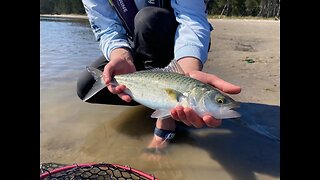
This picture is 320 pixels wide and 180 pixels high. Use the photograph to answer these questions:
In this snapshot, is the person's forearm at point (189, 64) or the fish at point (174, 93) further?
the person's forearm at point (189, 64)

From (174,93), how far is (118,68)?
735mm

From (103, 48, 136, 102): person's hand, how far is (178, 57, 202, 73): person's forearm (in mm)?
436

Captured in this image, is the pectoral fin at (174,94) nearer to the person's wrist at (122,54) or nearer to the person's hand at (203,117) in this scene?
the person's hand at (203,117)

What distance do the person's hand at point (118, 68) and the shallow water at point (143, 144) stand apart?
1.68 feet

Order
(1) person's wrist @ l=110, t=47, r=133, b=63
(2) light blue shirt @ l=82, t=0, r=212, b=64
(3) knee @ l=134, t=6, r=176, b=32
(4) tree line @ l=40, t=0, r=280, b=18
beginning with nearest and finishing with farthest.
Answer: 1. (2) light blue shirt @ l=82, t=0, r=212, b=64
2. (1) person's wrist @ l=110, t=47, r=133, b=63
3. (3) knee @ l=134, t=6, r=176, b=32
4. (4) tree line @ l=40, t=0, r=280, b=18

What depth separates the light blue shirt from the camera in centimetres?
287

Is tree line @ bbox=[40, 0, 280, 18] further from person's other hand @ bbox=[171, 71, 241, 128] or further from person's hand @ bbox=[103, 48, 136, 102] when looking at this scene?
person's other hand @ bbox=[171, 71, 241, 128]

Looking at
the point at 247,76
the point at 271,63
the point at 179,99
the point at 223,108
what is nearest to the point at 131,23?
the point at 179,99

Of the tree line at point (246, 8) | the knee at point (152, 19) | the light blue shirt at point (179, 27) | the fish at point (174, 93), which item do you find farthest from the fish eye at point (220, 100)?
the tree line at point (246, 8)

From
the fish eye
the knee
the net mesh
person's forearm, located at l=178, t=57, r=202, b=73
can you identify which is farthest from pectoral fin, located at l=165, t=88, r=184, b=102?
the knee

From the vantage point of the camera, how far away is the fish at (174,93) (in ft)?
6.88

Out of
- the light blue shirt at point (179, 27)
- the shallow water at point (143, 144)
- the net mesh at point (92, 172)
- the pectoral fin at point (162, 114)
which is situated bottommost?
the shallow water at point (143, 144)
